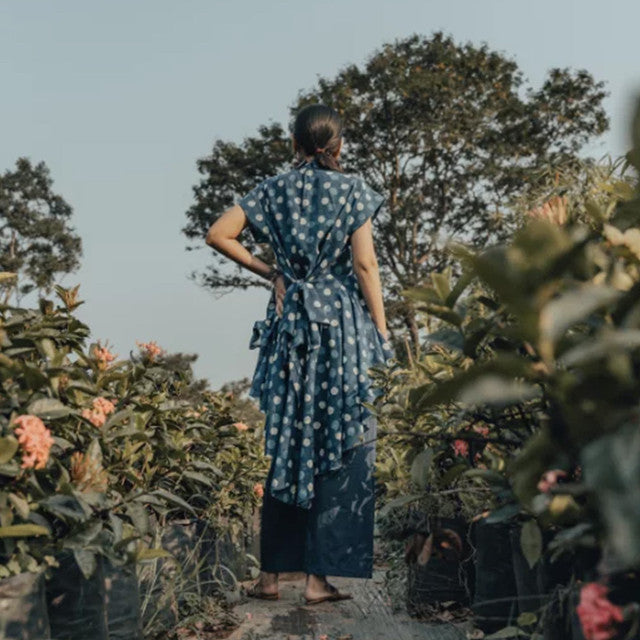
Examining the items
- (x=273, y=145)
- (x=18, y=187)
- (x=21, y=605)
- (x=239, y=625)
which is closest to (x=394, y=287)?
(x=273, y=145)

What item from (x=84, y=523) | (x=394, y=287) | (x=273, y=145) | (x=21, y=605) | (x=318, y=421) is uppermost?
(x=273, y=145)

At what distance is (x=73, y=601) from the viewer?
7.06 feet

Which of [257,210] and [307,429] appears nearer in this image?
[307,429]

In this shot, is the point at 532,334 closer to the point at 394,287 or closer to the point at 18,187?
the point at 394,287

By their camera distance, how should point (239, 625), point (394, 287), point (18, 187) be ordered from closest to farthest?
point (239, 625) → point (394, 287) → point (18, 187)

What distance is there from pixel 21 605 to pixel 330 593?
205cm

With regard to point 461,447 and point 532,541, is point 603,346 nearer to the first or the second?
point 532,541

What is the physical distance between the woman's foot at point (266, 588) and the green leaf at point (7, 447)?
7.37 ft

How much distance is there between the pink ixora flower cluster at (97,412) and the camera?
227 cm

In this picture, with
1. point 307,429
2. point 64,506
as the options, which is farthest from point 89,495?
point 307,429

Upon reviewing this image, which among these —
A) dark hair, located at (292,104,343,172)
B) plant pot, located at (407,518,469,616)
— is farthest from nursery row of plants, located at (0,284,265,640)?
dark hair, located at (292,104,343,172)

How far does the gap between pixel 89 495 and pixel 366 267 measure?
2059 millimetres

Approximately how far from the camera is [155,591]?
2.99m

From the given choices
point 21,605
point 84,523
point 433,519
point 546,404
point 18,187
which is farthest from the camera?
point 18,187
